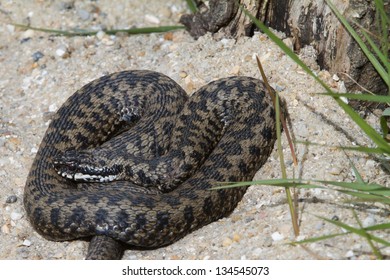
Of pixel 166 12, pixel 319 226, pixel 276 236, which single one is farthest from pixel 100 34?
pixel 319 226

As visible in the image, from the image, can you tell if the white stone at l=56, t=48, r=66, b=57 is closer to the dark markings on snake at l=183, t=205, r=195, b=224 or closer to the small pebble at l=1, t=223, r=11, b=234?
the small pebble at l=1, t=223, r=11, b=234

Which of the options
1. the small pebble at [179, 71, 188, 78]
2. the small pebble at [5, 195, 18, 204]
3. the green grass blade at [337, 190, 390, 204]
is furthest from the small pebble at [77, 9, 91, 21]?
the green grass blade at [337, 190, 390, 204]

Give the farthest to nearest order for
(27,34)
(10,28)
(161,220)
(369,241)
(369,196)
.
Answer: (10,28) < (27,34) < (161,220) < (369,196) < (369,241)

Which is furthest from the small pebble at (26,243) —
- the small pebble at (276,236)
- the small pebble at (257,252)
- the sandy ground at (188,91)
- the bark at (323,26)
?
the bark at (323,26)

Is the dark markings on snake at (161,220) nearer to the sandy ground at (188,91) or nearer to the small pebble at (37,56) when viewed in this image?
the sandy ground at (188,91)

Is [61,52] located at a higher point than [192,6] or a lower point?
lower

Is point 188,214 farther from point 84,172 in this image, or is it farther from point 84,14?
point 84,14

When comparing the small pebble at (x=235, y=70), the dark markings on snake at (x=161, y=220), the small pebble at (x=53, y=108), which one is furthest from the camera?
the small pebble at (x=53, y=108)
